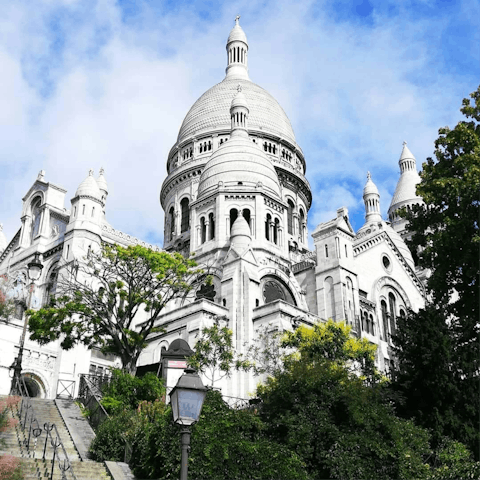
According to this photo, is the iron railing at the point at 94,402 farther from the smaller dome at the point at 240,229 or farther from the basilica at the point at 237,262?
the smaller dome at the point at 240,229

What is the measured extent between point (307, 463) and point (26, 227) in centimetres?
3547

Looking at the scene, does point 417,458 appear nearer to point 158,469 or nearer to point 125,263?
point 158,469

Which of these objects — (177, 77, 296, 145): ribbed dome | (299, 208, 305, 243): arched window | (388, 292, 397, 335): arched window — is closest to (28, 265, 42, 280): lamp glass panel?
(388, 292, 397, 335): arched window

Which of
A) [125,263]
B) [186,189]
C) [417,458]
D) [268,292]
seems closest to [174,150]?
[186,189]

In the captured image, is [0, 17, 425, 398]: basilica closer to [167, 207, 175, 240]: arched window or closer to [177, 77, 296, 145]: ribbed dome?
[167, 207, 175, 240]: arched window

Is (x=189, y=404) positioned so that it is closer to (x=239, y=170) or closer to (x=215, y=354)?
(x=215, y=354)

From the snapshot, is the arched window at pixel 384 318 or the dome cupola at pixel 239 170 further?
the dome cupola at pixel 239 170

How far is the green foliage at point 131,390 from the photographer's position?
26689 mm

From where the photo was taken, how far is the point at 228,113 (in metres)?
69.9

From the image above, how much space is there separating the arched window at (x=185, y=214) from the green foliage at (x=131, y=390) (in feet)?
121

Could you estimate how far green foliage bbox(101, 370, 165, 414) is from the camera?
2669 centimetres

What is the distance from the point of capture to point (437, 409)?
24.9 m

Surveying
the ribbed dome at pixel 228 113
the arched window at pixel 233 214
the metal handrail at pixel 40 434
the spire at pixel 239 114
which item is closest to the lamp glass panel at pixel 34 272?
the metal handrail at pixel 40 434

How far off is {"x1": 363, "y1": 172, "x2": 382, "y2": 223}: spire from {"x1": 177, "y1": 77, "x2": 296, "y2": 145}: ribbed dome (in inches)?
378
